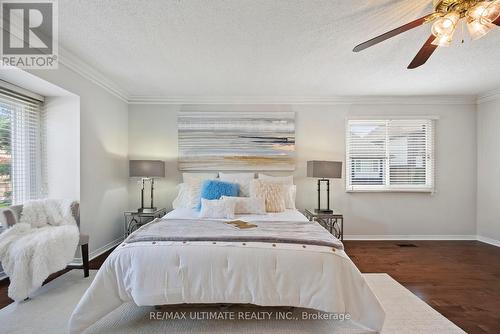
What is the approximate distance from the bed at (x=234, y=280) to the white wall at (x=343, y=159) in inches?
101

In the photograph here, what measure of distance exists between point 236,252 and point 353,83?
119 inches

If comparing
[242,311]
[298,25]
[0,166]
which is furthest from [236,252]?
[0,166]

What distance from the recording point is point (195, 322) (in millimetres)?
2094

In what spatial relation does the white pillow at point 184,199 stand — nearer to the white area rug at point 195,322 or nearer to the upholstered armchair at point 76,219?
the upholstered armchair at point 76,219

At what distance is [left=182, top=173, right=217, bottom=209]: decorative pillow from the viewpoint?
3.70 metres

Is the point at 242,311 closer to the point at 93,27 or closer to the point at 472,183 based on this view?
the point at 93,27

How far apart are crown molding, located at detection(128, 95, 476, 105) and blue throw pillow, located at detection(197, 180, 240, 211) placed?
1.58m

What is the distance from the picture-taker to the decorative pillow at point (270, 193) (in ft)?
11.7

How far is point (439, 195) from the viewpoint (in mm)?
4527

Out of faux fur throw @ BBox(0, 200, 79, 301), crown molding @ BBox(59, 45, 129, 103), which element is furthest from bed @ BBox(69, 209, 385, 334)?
crown molding @ BBox(59, 45, 129, 103)

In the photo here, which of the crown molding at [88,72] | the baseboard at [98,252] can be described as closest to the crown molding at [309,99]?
the crown molding at [88,72]

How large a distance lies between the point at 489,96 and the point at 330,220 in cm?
321

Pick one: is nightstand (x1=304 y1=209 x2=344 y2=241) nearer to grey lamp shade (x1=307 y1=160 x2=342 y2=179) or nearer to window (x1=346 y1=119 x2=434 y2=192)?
grey lamp shade (x1=307 y1=160 x2=342 y2=179)

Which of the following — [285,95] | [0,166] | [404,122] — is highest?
[285,95]
